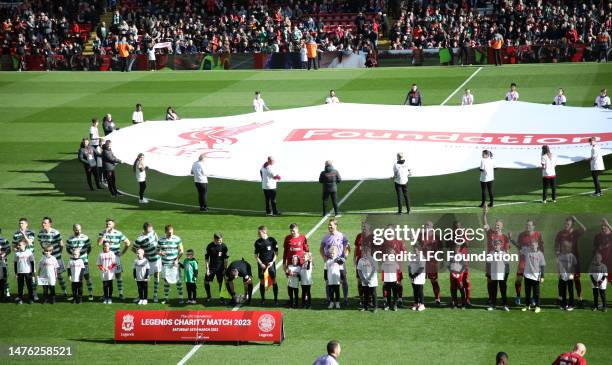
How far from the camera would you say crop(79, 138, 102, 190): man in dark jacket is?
31297 mm

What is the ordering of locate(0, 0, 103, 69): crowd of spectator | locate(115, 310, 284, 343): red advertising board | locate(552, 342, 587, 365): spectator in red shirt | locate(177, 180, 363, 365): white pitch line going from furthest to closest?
locate(0, 0, 103, 69): crowd of spectator, locate(115, 310, 284, 343): red advertising board, locate(177, 180, 363, 365): white pitch line, locate(552, 342, 587, 365): spectator in red shirt

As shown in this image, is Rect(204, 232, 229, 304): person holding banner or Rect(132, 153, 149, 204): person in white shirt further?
Rect(132, 153, 149, 204): person in white shirt

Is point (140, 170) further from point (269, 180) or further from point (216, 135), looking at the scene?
point (269, 180)

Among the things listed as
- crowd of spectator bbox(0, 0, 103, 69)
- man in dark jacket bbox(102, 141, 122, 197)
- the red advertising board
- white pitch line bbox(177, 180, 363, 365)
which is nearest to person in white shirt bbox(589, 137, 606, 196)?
white pitch line bbox(177, 180, 363, 365)

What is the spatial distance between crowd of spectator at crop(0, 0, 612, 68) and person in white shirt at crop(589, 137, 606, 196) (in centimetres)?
2416

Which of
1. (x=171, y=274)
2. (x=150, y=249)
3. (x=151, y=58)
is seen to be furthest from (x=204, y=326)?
(x=151, y=58)

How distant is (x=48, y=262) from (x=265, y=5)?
43.6 metres

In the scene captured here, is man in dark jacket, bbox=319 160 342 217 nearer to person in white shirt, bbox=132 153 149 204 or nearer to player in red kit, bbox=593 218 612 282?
person in white shirt, bbox=132 153 149 204

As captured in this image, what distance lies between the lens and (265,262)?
2092 cm

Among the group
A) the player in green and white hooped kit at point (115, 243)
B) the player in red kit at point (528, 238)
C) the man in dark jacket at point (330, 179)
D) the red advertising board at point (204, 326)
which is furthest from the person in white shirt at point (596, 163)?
the player in green and white hooped kit at point (115, 243)

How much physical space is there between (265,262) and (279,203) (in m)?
8.30

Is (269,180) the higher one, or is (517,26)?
(517,26)

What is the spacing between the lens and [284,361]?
693 inches

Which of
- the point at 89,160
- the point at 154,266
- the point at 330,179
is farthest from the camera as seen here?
the point at 89,160
